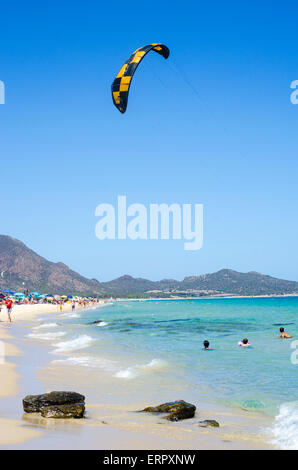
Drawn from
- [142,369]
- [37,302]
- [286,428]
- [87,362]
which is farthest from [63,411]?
[37,302]

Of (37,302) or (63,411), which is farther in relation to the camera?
(37,302)

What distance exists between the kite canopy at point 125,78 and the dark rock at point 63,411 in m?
11.5

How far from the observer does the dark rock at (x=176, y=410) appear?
8.73 meters

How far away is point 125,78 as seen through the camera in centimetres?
1639

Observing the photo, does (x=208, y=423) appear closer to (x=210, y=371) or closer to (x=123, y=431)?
(x=123, y=431)

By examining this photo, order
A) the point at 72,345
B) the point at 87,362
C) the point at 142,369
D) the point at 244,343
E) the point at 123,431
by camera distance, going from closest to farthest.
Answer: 1. the point at 123,431
2. the point at 142,369
3. the point at 87,362
4. the point at 244,343
5. the point at 72,345

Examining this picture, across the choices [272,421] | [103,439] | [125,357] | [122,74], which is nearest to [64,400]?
[103,439]

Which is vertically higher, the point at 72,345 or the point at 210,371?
the point at 210,371

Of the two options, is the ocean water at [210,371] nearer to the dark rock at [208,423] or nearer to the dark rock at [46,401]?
the dark rock at [208,423]

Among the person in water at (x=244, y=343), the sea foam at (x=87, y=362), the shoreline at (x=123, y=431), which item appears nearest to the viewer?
the shoreline at (x=123, y=431)

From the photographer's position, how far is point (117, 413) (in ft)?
29.6

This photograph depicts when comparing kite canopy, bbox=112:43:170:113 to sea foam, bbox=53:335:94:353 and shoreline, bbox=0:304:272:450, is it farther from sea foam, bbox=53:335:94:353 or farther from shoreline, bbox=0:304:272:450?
sea foam, bbox=53:335:94:353

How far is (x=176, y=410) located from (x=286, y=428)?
2116 mm

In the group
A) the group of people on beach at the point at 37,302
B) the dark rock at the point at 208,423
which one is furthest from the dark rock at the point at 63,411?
the group of people on beach at the point at 37,302
